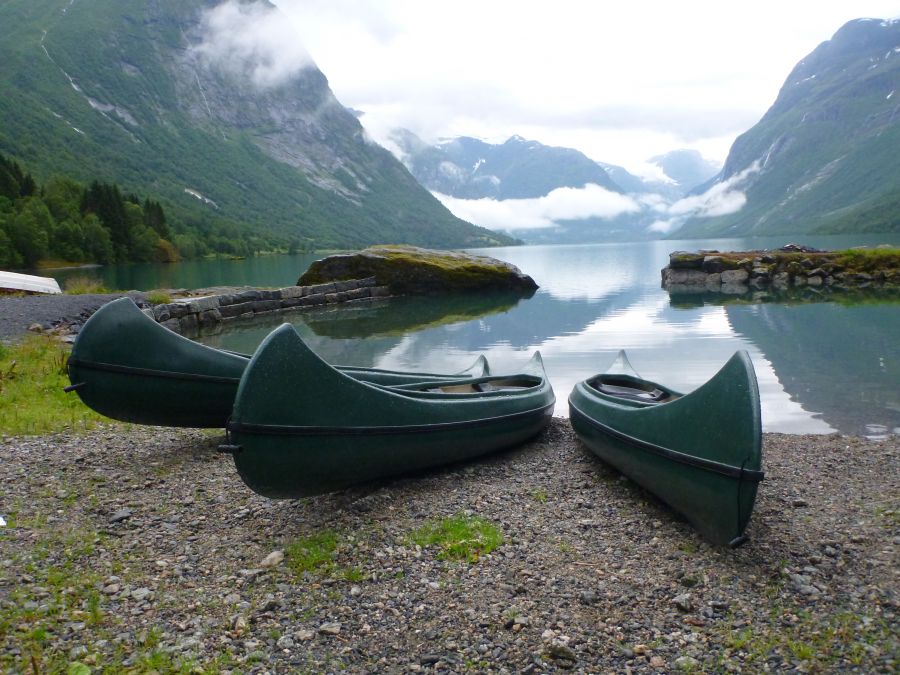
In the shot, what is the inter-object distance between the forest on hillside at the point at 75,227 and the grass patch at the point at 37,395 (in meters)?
50.4

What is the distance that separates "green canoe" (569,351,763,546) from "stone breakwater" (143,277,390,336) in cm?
1721

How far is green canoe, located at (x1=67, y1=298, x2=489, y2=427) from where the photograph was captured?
7801 millimetres

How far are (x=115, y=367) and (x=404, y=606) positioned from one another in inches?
200

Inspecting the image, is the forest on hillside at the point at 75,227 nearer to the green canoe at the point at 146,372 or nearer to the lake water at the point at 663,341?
the lake water at the point at 663,341

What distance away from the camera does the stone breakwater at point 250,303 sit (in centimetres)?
2378

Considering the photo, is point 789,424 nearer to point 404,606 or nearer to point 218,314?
point 404,606

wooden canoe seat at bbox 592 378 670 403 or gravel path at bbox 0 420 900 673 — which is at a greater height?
wooden canoe seat at bbox 592 378 670 403

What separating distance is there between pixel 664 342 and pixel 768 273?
22586 mm

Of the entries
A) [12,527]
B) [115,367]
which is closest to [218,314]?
[115,367]

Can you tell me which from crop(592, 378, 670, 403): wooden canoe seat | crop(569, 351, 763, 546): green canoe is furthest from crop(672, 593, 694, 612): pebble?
crop(592, 378, 670, 403): wooden canoe seat

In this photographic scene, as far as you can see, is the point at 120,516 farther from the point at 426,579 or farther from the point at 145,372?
the point at 426,579

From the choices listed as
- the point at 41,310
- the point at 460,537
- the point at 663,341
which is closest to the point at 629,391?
the point at 460,537

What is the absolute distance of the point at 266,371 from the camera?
5.73 meters

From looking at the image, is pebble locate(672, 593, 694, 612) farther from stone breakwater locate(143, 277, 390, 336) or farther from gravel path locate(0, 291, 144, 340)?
stone breakwater locate(143, 277, 390, 336)
